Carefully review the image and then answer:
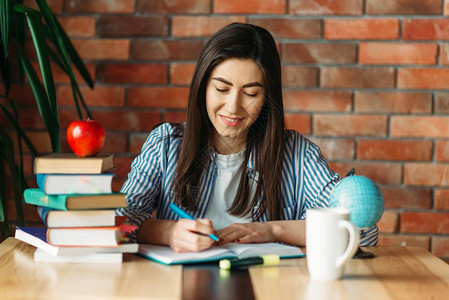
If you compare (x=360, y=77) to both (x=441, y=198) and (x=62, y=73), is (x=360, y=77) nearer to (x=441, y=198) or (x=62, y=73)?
(x=441, y=198)

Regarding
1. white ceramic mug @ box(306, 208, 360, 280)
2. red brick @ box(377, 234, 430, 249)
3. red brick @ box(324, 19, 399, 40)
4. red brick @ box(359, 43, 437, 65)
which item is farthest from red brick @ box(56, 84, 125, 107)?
white ceramic mug @ box(306, 208, 360, 280)

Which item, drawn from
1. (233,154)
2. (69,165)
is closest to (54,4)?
(233,154)

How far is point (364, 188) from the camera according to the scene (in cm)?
116

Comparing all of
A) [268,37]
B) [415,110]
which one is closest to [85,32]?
[268,37]

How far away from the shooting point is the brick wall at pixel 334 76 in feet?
7.27

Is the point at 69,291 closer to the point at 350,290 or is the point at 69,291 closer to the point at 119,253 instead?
the point at 119,253

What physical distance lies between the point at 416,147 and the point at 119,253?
1431 mm

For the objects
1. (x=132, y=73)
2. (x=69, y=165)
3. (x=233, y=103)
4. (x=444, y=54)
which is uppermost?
(x=444, y=54)

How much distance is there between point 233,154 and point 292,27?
0.71 m

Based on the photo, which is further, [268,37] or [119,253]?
[268,37]

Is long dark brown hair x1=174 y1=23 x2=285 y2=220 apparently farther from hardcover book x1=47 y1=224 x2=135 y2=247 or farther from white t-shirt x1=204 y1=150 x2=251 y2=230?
hardcover book x1=47 y1=224 x2=135 y2=247

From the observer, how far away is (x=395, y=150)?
224 centimetres

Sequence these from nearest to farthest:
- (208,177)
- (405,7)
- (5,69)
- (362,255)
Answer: (362,255) < (208,177) < (5,69) < (405,7)

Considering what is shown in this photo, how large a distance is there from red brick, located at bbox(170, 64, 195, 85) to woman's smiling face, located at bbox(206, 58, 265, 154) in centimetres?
63
